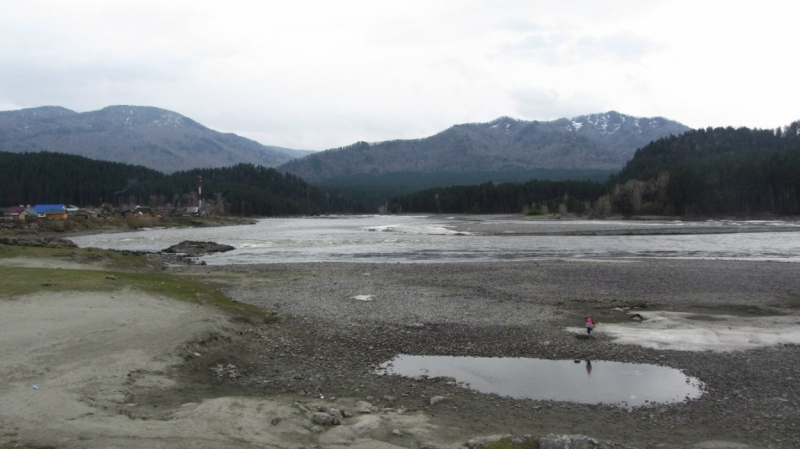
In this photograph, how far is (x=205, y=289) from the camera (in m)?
28.2

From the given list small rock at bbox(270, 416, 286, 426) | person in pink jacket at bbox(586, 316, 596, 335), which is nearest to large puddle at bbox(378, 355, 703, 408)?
person in pink jacket at bbox(586, 316, 596, 335)

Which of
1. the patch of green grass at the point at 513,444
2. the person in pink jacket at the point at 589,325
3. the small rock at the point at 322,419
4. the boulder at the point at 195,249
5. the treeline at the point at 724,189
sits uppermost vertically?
the treeline at the point at 724,189

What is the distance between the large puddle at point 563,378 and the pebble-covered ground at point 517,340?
19.0 inches

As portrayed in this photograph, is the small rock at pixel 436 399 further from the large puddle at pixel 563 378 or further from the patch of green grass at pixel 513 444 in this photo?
the patch of green grass at pixel 513 444

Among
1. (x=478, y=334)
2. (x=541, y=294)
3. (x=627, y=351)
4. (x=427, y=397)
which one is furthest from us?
(x=541, y=294)

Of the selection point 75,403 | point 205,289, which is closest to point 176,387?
point 75,403

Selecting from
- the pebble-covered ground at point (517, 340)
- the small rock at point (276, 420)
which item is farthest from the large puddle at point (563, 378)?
the small rock at point (276, 420)

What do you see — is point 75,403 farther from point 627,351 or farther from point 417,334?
point 627,351

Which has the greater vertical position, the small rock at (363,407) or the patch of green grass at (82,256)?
the patch of green grass at (82,256)

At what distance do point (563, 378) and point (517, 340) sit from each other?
12.7 feet

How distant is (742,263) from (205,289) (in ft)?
127

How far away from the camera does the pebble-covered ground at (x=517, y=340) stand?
1138 centimetres

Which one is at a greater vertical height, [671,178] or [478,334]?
[671,178]

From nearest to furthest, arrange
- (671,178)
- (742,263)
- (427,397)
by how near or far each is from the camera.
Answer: (427,397)
(742,263)
(671,178)
